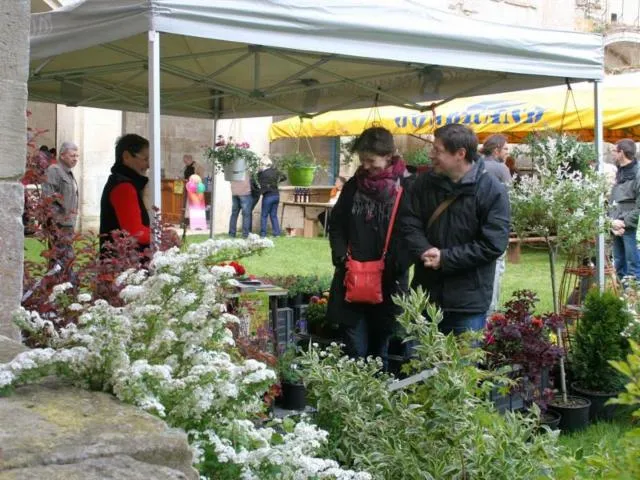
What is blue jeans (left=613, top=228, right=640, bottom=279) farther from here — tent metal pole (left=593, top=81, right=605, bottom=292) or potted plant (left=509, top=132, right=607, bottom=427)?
potted plant (left=509, top=132, right=607, bottom=427)

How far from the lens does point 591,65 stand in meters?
5.72

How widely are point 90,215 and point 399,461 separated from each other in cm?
1410

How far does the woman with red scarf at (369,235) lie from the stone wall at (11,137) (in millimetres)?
2163

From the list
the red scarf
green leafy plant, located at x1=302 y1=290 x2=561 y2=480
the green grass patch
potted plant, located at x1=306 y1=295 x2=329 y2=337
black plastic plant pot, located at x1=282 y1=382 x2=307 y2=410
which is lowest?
the green grass patch

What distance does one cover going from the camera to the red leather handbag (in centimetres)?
465

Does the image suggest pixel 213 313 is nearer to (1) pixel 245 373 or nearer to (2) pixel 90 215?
(1) pixel 245 373

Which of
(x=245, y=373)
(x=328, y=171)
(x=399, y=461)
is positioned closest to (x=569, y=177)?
(x=399, y=461)

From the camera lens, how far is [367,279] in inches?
183

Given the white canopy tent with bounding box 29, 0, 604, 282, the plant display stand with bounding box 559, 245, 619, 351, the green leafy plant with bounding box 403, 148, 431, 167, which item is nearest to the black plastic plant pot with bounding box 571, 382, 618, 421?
the plant display stand with bounding box 559, 245, 619, 351

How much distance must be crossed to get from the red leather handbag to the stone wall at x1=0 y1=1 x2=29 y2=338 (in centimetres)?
210

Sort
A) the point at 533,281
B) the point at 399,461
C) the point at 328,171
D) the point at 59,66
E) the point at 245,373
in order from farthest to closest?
the point at 328,171 → the point at 533,281 → the point at 59,66 → the point at 399,461 → the point at 245,373

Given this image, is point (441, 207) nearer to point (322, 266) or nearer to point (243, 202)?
point (322, 266)

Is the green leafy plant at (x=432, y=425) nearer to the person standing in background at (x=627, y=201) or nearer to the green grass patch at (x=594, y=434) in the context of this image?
the green grass patch at (x=594, y=434)

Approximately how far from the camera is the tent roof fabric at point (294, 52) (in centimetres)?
435
